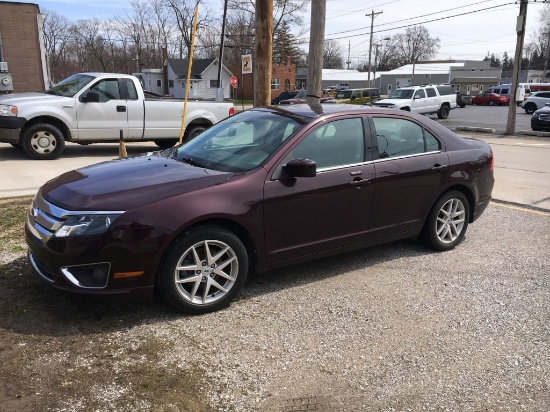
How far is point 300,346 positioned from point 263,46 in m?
5.86

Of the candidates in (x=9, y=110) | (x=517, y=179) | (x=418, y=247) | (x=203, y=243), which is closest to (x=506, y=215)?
(x=418, y=247)

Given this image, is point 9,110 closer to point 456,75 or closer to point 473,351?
point 473,351

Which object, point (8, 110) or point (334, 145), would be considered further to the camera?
point (8, 110)

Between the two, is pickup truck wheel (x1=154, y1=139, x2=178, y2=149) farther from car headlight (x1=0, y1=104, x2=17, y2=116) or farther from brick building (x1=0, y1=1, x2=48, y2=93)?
brick building (x1=0, y1=1, x2=48, y2=93)

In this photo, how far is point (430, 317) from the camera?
3820mm

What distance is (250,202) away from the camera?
3803mm

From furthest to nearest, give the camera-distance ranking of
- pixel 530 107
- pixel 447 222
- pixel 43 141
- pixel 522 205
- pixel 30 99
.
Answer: pixel 530 107
pixel 43 141
pixel 30 99
pixel 522 205
pixel 447 222

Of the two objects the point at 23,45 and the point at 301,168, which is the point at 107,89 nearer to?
the point at 301,168

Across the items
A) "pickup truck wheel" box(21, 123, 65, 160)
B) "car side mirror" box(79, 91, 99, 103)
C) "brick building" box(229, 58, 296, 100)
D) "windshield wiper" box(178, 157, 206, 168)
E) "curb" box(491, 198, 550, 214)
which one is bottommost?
"curb" box(491, 198, 550, 214)

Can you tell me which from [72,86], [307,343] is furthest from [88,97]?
[307,343]

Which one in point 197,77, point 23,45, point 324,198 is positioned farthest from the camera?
point 197,77

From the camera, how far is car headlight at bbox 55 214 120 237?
3318 millimetres

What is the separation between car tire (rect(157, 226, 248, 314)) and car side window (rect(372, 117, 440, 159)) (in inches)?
70.8

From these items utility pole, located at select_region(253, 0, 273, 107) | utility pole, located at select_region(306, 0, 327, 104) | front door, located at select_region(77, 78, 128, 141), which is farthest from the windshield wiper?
front door, located at select_region(77, 78, 128, 141)
